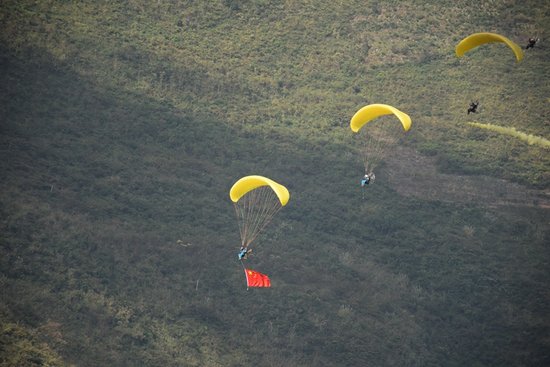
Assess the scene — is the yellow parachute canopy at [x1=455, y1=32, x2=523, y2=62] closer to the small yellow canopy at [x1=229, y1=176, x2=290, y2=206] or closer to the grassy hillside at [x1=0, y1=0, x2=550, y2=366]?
the small yellow canopy at [x1=229, y1=176, x2=290, y2=206]

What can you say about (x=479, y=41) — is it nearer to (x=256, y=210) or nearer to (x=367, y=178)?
(x=367, y=178)

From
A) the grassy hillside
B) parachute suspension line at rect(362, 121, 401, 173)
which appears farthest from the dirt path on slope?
parachute suspension line at rect(362, 121, 401, 173)

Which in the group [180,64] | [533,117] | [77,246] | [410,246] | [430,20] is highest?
[430,20]

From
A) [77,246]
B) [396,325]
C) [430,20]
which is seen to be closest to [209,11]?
[430,20]

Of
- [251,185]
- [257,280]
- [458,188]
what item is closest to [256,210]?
[458,188]

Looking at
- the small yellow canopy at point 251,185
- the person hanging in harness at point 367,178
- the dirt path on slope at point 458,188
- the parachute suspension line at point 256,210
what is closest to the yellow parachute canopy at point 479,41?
the person hanging in harness at point 367,178

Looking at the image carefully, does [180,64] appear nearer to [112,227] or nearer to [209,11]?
[209,11]
